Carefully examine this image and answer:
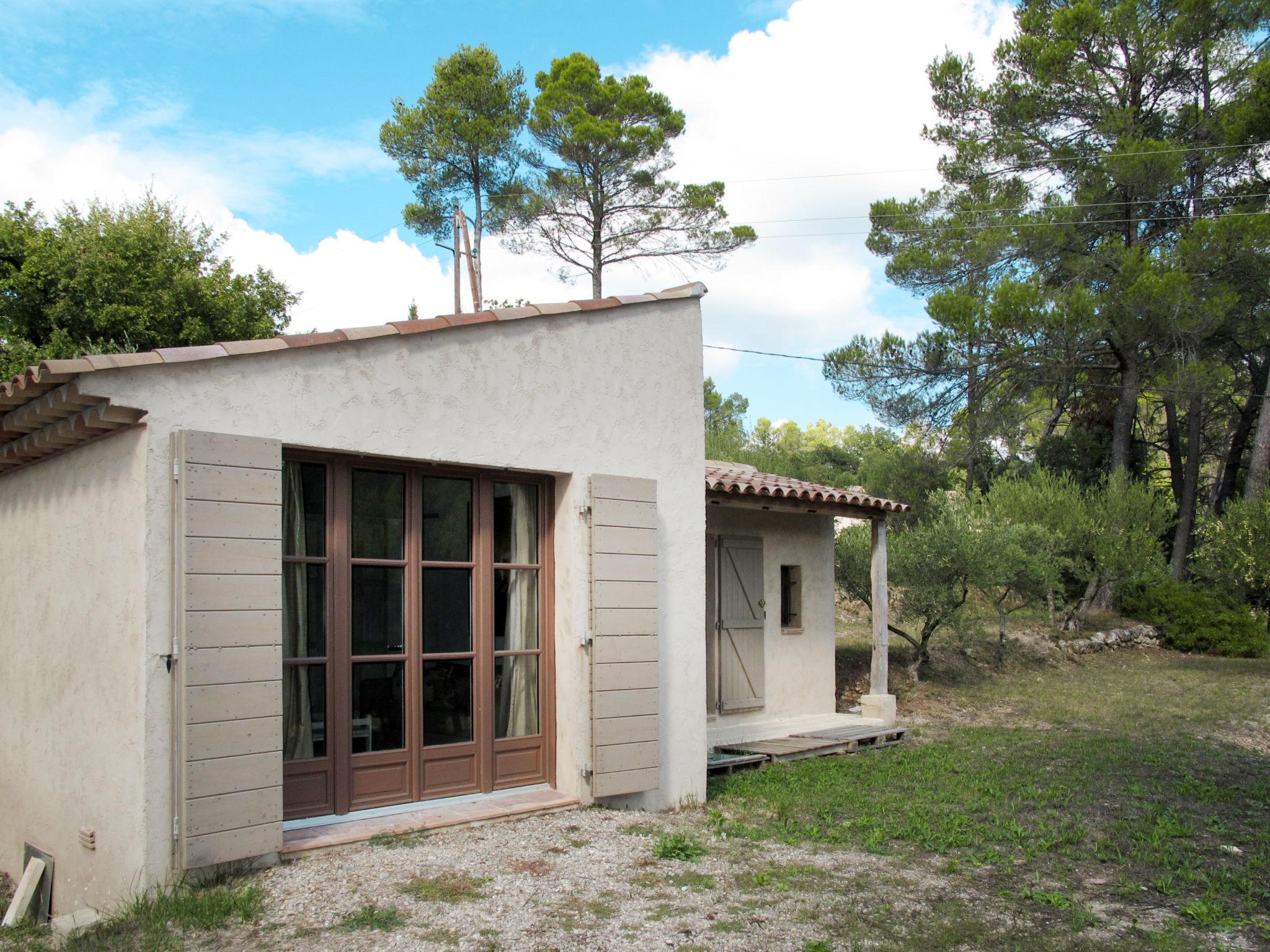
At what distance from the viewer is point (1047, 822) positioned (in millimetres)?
6418

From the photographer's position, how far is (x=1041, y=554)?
50.0ft

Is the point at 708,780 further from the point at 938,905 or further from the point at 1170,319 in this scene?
the point at 1170,319

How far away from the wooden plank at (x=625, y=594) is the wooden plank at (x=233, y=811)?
2311 millimetres

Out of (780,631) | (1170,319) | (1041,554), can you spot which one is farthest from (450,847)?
(1170,319)

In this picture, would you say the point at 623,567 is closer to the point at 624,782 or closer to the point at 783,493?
the point at 624,782

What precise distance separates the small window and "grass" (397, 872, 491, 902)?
6664mm

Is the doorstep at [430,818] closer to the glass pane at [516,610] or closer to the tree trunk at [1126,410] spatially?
the glass pane at [516,610]

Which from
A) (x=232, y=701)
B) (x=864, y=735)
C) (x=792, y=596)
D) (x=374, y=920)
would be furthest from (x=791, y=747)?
(x=232, y=701)

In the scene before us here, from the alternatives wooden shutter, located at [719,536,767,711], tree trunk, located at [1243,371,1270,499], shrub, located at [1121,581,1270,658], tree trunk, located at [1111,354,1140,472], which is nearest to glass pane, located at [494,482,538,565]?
wooden shutter, located at [719,536,767,711]

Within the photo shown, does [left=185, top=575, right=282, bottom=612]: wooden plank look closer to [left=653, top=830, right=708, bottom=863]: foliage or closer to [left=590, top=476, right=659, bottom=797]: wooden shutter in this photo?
[left=590, top=476, right=659, bottom=797]: wooden shutter

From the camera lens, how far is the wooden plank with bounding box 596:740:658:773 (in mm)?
6254

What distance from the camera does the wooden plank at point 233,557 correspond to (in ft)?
15.2

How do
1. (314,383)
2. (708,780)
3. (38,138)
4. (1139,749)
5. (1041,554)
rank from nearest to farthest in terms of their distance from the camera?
(314,383)
(708,780)
(1139,749)
(1041,554)
(38,138)

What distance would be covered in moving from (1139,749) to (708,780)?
4689 mm
